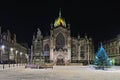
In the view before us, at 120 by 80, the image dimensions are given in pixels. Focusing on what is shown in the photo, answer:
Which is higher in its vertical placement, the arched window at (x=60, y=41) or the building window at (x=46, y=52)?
the arched window at (x=60, y=41)

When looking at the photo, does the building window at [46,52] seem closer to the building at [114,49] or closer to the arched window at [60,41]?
the arched window at [60,41]

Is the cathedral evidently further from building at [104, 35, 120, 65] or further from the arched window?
building at [104, 35, 120, 65]

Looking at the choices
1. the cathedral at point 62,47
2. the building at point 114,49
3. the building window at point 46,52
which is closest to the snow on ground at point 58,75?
the building at point 114,49

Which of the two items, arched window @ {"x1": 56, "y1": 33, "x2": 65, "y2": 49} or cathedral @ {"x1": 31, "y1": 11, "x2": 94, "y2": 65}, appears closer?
cathedral @ {"x1": 31, "y1": 11, "x2": 94, "y2": 65}

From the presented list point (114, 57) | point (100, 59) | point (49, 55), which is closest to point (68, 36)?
point (49, 55)

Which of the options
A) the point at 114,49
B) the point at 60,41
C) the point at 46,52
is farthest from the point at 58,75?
the point at 60,41

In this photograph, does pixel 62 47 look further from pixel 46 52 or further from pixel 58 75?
pixel 58 75

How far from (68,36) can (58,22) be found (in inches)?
631

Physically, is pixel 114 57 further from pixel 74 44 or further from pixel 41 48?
pixel 41 48

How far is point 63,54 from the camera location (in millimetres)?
119438

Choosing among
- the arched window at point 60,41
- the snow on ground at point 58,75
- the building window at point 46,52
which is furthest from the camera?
the arched window at point 60,41

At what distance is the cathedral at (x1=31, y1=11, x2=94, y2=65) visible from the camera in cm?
11944

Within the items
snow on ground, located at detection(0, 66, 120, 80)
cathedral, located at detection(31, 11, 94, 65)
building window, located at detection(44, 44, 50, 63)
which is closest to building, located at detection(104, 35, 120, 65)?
cathedral, located at detection(31, 11, 94, 65)

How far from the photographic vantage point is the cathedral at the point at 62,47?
119m
